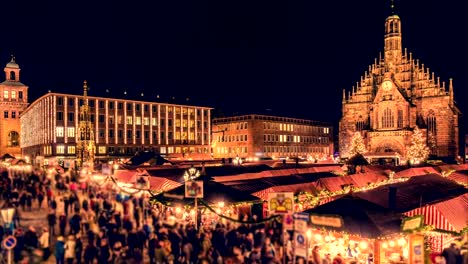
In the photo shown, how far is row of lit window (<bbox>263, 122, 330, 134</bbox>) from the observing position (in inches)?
3536

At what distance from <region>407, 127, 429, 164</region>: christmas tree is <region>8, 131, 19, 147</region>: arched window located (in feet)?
270

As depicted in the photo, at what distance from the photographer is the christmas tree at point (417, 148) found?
64.3m

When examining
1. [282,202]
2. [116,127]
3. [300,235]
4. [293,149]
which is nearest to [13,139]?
[116,127]

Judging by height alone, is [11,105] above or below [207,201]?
above

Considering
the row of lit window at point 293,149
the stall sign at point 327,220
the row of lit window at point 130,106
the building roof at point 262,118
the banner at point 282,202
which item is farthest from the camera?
the row of lit window at point 293,149

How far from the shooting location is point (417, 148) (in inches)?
2562

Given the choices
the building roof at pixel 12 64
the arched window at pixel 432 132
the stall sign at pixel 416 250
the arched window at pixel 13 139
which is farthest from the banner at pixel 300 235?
the building roof at pixel 12 64

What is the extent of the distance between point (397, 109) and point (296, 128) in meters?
30.6

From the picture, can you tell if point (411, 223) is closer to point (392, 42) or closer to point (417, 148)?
point (417, 148)

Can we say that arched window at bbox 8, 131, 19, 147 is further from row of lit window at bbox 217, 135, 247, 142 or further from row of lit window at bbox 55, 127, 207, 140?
row of lit window at bbox 217, 135, 247, 142

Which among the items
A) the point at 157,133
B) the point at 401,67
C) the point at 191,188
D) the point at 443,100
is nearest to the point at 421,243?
the point at 191,188

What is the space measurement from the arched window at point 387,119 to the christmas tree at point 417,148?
4649 millimetres

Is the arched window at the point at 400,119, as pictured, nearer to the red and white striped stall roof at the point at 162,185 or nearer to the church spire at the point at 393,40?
the church spire at the point at 393,40

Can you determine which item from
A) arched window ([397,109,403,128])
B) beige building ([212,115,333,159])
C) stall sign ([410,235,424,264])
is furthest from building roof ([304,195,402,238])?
beige building ([212,115,333,159])
